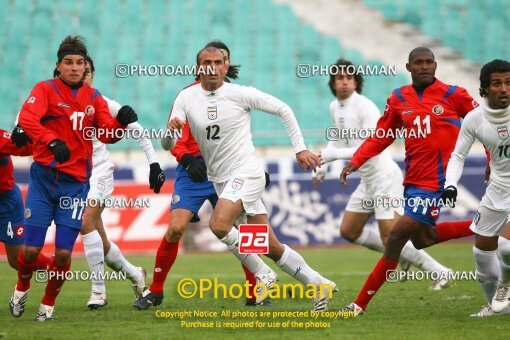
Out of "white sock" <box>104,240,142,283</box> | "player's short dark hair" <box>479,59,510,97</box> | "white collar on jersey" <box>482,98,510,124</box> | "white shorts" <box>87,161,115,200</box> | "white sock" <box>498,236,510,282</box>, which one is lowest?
"white sock" <box>104,240,142,283</box>

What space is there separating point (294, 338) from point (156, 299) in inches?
106

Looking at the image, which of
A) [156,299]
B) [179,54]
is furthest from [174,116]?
[179,54]

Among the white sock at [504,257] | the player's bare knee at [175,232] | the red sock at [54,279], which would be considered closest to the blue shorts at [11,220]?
the red sock at [54,279]

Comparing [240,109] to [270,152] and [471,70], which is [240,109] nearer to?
[270,152]

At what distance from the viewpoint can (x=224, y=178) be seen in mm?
8688

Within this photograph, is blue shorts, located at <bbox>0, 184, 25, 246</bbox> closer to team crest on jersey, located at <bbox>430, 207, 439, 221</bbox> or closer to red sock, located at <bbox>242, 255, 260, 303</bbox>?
red sock, located at <bbox>242, 255, 260, 303</bbox>

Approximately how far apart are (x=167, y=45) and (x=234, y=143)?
14048mm

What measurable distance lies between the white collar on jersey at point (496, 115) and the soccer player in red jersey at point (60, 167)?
3.29 m

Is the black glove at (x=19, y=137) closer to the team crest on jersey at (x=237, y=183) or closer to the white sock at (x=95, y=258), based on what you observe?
the white sock at (x=95, y=258)

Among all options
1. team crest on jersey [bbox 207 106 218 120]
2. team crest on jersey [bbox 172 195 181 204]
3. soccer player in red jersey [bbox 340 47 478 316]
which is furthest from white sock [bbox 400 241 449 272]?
team crest on jersey [bbox 207 106 218 120]

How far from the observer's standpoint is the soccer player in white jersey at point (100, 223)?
30.6 ft

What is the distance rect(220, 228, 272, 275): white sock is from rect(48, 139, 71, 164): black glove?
1.79 m

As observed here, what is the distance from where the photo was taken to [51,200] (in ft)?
26.6

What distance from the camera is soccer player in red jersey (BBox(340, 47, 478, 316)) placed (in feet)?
27.1
